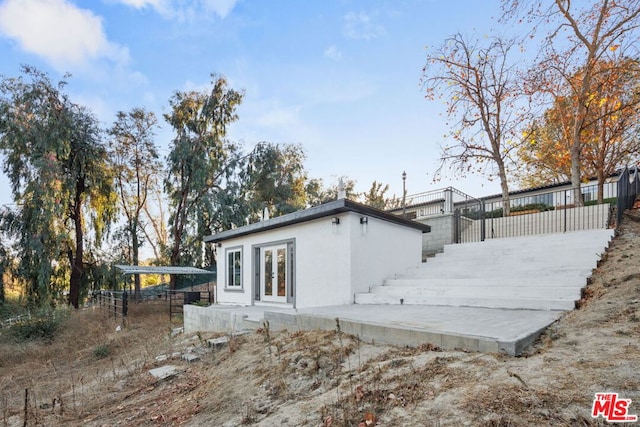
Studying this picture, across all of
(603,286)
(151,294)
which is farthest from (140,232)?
(603,286)

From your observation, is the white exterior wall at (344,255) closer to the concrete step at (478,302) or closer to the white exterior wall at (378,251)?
the white exterior wall at (378,251)

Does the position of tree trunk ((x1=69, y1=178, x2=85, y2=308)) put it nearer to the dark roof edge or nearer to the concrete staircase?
the dark roof edge

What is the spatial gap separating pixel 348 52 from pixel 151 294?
14356mm

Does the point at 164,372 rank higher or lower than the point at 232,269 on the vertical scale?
lower

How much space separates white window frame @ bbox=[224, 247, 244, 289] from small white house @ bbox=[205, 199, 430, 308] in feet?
0.22

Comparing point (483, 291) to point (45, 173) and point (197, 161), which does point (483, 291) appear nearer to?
point (197, 161)

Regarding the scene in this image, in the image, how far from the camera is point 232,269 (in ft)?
40.5

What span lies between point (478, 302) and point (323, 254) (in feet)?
11.8

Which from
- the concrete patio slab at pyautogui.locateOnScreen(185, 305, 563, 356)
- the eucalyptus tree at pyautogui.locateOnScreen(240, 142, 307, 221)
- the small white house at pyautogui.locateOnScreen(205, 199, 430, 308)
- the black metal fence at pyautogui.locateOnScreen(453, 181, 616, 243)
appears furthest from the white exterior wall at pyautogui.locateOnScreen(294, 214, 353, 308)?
the eucalyptus tree at pyautogui.locateOnScreen(240, 142, 307, 221)

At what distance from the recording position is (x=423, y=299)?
7.32 m

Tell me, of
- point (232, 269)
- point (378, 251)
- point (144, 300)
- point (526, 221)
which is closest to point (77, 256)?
point (144, 300)

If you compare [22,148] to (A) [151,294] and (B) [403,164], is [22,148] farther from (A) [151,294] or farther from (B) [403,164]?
(B) [403,164]

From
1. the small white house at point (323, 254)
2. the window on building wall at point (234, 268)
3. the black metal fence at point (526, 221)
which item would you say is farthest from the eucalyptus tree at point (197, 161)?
the black metal fence at point (526, 221)

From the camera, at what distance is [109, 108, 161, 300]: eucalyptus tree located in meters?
18.9
